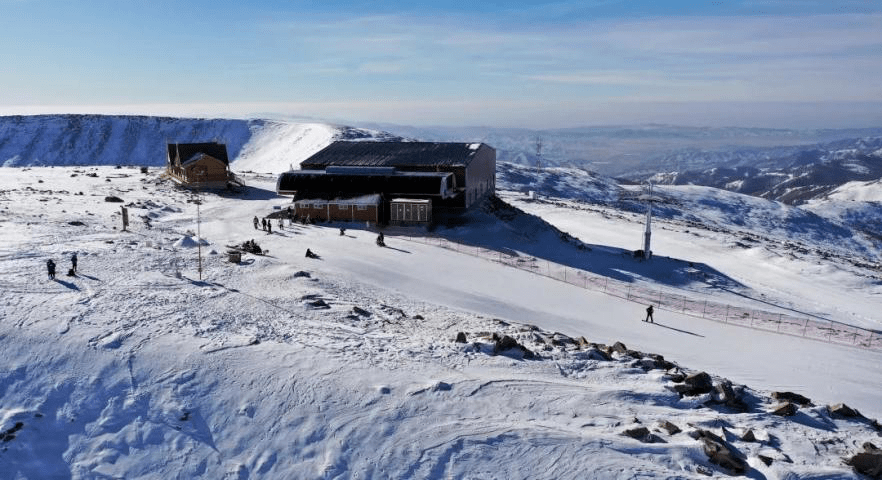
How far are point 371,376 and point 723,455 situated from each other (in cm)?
1118

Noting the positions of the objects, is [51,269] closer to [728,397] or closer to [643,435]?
[643,435]

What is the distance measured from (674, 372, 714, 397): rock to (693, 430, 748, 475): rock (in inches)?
131

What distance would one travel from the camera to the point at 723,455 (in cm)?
1697

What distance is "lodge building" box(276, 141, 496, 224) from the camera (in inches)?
2084

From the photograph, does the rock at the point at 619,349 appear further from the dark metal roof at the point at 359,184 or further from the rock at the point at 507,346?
the dark metal roof at the point at 359,184

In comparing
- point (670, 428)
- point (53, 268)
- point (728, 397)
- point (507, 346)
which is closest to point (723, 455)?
point (670, 428)

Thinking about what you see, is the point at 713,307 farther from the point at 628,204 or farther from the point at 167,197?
the point at 628,204

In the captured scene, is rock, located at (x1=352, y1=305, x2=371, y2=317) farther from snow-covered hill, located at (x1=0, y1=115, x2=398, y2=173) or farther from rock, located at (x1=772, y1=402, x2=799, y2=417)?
Answer: snow-covered hill, located at (x1=0, y1=115, x2=398, y2=173)

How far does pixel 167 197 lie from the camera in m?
63.8

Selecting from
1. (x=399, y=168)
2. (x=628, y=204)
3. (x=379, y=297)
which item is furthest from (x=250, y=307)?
(x=628, y=204)

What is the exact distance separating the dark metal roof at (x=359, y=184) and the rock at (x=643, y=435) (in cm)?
3730

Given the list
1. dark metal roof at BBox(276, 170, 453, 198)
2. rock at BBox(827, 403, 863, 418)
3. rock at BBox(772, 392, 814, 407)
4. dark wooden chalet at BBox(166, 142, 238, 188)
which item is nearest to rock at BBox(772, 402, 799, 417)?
rock at BBox(772, 392, 814, 407)

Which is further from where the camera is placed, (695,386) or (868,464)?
(695,386)

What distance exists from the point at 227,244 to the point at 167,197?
25.3 metres
